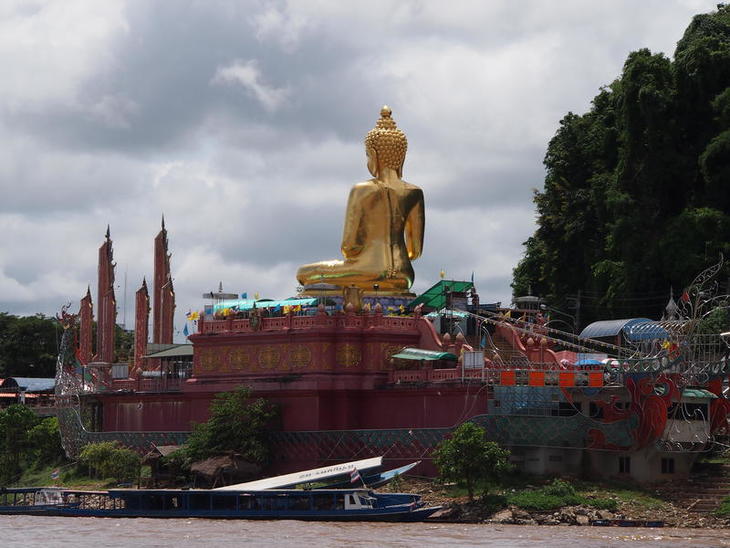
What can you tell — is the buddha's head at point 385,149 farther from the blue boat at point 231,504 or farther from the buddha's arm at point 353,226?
the blue boat at point 231,504

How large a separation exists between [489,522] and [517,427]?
454 centimetres

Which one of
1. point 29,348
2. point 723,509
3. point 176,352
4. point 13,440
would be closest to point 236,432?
point 176,352

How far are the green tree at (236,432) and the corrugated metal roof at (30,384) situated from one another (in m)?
41.8

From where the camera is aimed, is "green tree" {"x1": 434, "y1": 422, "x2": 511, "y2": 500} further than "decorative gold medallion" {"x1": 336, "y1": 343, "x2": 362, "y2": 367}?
No

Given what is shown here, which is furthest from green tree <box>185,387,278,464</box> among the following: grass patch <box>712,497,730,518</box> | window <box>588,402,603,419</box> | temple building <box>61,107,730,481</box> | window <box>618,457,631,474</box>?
grass patch <box>712,497,730,518</box>

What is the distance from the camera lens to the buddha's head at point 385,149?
63.2 meters

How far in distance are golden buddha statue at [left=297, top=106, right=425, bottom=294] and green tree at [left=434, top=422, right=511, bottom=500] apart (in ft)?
41.3

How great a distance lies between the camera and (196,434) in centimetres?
5722

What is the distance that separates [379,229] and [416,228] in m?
1.59

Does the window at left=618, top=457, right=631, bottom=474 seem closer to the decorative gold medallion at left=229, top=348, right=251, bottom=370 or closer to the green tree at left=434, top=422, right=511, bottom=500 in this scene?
the green tree at left=434, top=422, right=511, bottom=500

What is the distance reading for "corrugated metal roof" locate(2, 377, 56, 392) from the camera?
3830 inches

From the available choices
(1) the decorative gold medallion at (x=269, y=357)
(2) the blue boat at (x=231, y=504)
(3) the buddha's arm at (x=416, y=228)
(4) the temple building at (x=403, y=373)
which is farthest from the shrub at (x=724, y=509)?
(3) the buddha's arm at (x=416, y=228)

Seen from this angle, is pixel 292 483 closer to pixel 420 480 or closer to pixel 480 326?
pixel 420 480

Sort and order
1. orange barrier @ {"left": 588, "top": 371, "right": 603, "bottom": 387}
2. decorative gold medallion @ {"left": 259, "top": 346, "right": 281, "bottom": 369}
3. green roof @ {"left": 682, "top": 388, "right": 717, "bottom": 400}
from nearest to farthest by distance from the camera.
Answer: orange barrier @ {"left": 588, "top": 371, "right": 603, "bottom": 387}, green roof @ {"left": 682, "top": 388, "right": 717, "bottom": 400}, decorative gold medallion @ {"left": 259, "top": 346, "right": 281, "bottom": 369}
